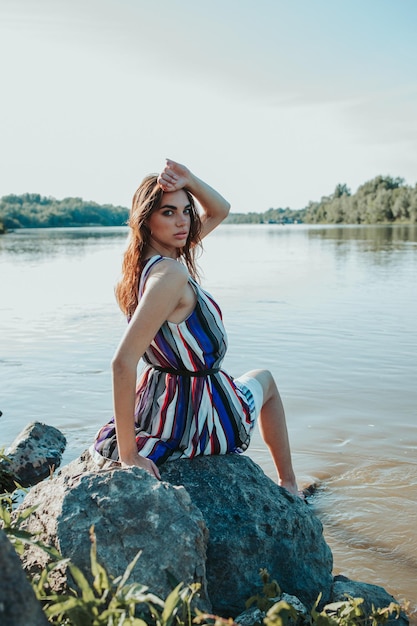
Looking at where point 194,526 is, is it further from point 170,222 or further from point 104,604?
point 170,222

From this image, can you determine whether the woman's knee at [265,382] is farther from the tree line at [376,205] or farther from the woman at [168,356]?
the tree line at [376,205]

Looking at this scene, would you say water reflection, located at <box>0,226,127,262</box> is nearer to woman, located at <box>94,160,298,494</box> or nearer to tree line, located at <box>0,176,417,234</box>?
tree line, located at <box>0,176,417,234</box>

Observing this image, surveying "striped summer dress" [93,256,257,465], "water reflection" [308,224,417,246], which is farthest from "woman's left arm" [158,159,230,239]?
"water reflection" [308,224,417,246]

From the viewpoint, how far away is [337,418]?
289 inches

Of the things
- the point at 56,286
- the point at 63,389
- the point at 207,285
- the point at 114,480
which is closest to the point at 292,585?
the point at 114,480

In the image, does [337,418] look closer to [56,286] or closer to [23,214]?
[56,286]

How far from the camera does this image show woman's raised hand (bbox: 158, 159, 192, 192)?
3.86 meters

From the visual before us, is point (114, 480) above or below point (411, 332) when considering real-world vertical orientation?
above

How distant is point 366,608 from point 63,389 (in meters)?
5.79

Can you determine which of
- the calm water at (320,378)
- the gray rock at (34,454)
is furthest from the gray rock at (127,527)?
the gray rock at (34,454)

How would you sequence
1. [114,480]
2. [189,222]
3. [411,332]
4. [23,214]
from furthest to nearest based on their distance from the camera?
[23,214] < [411,332] < [189,222] < [114,480]

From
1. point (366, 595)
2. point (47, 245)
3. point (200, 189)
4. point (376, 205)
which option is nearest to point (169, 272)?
point (200, 189)

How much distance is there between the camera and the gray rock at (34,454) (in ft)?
18.9

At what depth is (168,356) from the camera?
3.74 metres
